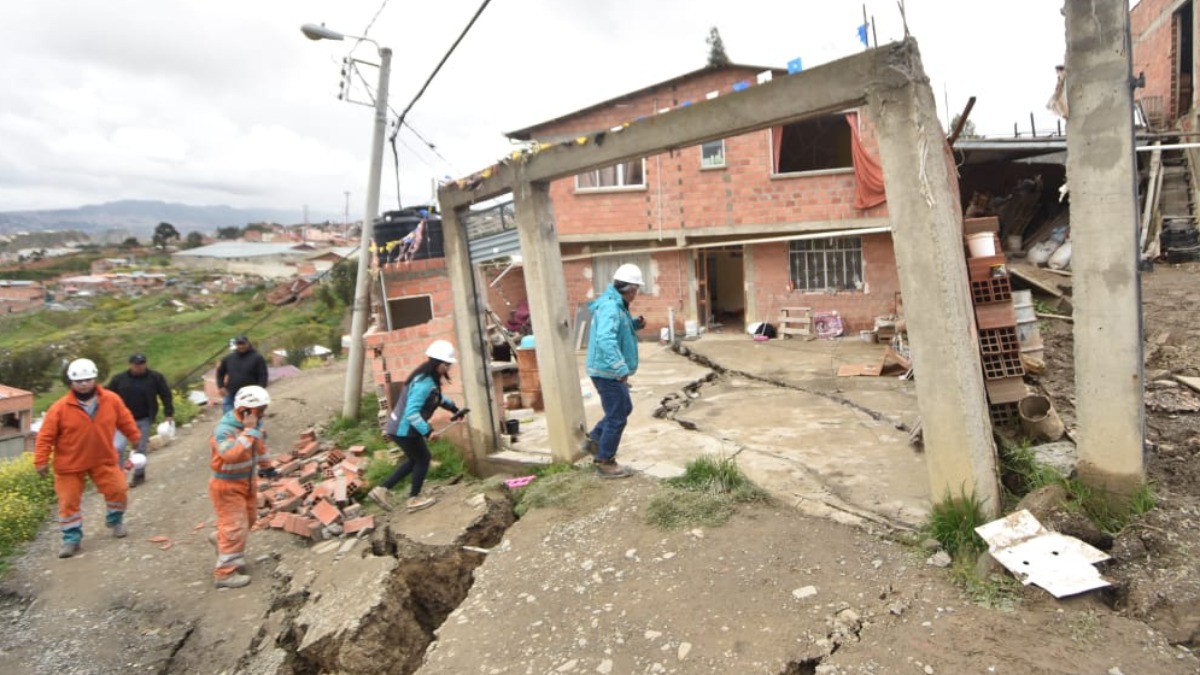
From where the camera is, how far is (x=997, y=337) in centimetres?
468

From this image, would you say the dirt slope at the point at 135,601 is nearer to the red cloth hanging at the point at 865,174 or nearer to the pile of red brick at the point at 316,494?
the pile of red brick at the point at 316,494

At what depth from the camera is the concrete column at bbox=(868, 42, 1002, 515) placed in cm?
328

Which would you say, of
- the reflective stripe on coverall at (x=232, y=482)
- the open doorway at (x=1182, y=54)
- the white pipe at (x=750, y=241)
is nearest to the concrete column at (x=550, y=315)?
the reflective stripe on coverall at (x=232, y=482)

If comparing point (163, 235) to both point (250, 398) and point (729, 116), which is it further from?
point (729, 116)

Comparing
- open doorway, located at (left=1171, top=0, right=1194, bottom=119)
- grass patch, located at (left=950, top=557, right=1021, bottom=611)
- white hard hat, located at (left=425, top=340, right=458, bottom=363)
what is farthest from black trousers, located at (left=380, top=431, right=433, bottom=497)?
open doorway, located at (left=1171, top=0, right=1194, bottom=119)

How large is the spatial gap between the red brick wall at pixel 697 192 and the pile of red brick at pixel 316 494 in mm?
8063

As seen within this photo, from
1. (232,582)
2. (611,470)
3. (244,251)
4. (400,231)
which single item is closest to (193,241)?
(244,251)

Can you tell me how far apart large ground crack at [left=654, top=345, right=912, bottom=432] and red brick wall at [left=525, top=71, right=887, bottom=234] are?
13.3ft

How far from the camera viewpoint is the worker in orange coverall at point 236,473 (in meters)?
4.65

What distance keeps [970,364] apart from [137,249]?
73.4 metres

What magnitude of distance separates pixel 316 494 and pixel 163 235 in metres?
66.1

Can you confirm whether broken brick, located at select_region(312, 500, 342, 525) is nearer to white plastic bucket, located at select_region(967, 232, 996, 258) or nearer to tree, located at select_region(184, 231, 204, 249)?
white plastic bucket, located at select_region(967, 232, 996, 258)

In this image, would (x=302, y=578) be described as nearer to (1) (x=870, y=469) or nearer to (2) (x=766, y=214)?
(1) (x=870, y=469)

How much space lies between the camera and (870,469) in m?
4.88
